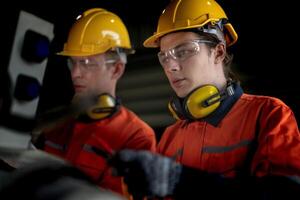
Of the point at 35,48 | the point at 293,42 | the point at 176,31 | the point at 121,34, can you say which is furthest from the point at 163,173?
the point at 121,34

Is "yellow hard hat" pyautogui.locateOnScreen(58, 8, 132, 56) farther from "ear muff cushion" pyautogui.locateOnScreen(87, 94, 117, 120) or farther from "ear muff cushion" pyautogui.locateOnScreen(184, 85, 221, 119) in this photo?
"ear muff cushion" pyautogui.locateOnScreen(184, 85, 221, 119)

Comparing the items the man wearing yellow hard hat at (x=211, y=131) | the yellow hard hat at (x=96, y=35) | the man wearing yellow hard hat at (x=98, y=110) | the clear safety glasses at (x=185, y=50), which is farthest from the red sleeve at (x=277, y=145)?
the yellow hard hat at (x=96, y=35)

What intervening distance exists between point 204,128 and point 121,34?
108 cm

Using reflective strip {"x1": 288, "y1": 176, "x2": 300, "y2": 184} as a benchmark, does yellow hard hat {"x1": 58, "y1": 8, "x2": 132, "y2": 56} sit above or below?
above

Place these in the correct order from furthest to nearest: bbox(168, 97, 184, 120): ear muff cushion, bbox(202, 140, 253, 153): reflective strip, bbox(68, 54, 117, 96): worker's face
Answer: bbox(68, 54, 117, 96): worker's face < bbox(168, 97, 184, 120): ear muff cushion < bbox(202, 140, 253, 153): reflective strip

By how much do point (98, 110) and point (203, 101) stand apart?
826mm

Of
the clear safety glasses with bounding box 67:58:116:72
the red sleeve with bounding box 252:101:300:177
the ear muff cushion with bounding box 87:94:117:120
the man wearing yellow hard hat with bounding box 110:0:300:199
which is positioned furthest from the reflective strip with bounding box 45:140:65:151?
the red sleeve with bounding box 252:101:300:177

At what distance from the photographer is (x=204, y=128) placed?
6.21 ft

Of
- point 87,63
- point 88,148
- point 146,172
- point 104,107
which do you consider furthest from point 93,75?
Answer: point 146,172

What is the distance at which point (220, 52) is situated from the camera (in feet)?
6.63

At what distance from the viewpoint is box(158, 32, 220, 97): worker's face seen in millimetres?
1983

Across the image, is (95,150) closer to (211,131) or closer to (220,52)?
(211,131)

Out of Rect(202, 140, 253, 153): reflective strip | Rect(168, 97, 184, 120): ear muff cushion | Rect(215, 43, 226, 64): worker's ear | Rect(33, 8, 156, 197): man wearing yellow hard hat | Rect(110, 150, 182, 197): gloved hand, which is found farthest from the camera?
Rect(33, 8, 156, 197): man wearing yellow hard hat

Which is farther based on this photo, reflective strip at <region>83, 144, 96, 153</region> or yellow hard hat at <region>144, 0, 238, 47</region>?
reflective strip at <region>83, 144, 96, 153</region>
